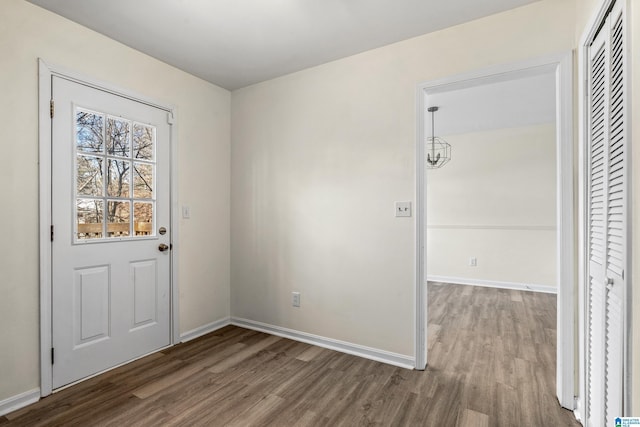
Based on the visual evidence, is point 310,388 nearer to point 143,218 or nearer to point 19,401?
point 19,401

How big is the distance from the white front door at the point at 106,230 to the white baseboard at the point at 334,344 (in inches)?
31.5

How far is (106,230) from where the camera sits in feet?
7.84

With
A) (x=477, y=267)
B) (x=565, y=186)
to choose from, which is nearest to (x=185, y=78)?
(x=565, y=186)

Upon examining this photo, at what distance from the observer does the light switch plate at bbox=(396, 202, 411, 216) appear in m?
2.43

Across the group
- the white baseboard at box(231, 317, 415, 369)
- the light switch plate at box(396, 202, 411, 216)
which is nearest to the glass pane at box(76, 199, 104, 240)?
the white baseboard at box(231, 317, 415, 369)

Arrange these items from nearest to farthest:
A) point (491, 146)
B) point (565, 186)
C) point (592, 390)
→ point (592, 390), point (565, 186), point (491, 146)

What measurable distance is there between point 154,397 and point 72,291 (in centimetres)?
90

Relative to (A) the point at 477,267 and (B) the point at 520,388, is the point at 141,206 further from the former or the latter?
(A) the point at 477,267

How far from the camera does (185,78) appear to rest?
296cm

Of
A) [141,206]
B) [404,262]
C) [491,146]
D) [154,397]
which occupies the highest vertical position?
[491,146]

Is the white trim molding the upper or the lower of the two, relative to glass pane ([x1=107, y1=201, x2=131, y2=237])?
lower

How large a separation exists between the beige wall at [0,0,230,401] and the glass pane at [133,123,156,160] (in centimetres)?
26

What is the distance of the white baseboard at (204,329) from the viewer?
294 cm

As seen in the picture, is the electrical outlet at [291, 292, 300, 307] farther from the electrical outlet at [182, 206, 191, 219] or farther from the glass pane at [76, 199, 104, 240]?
the glass pane at [76, 199, 104, 240]
